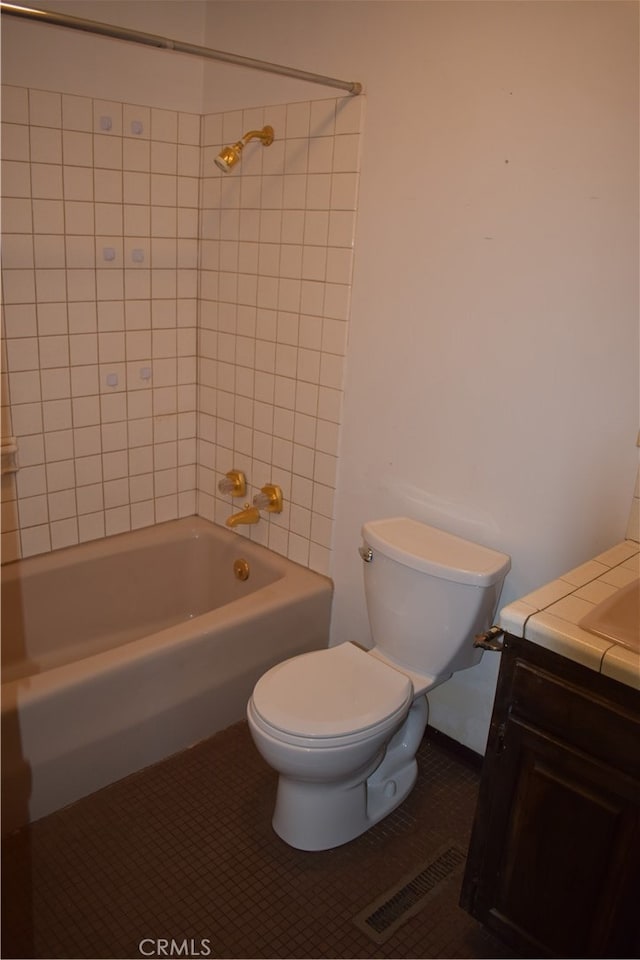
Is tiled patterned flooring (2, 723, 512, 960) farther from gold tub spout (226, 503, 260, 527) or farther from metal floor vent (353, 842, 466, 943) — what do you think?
gold tub spout (226, 503, 260, 527)

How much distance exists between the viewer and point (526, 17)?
1812mm

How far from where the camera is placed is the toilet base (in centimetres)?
197

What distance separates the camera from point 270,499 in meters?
2.76

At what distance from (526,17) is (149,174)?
4.60 ft

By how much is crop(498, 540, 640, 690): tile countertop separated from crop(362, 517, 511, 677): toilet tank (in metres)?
0.33

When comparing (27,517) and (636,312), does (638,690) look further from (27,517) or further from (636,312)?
(27,517)

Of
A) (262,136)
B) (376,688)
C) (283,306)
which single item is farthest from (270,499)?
(262,136)

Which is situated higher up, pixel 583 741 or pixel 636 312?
pixel 636 312

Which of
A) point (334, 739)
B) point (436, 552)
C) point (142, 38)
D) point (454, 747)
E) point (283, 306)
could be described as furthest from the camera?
point (283, 306)

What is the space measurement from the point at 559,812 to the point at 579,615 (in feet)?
1.29

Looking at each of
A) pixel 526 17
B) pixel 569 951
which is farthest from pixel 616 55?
pixel 569 951

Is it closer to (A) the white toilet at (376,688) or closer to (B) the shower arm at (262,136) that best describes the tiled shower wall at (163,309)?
(B) the shower arm at (262,136)

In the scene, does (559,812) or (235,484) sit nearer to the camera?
(559,812)

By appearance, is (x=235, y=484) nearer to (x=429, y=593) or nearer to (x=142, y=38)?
(x=429, y=593)
